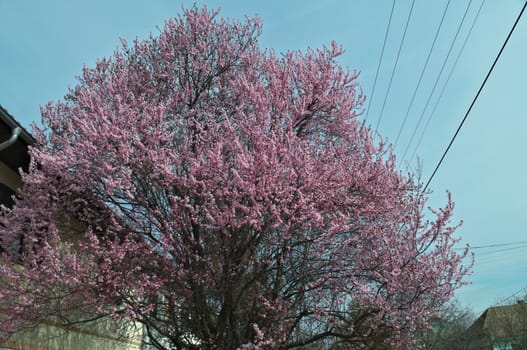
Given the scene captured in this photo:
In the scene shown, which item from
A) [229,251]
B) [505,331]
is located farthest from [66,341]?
[505,331]

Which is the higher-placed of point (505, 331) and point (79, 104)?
point (79, 104)

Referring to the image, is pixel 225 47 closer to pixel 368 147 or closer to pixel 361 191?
pixel 368 147

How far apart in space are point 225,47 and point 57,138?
4.43 metres

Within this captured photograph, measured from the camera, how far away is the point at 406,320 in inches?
332

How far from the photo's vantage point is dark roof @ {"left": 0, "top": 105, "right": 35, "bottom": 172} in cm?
730

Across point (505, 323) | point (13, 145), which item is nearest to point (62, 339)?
point (13, 145)

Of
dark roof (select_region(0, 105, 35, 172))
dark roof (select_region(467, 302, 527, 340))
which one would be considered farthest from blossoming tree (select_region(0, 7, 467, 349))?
dark roof (select_region(467, 302, 527, 340))

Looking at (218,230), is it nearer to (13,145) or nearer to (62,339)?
(13,145)

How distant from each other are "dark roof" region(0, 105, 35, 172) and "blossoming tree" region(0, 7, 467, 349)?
1.27 feet

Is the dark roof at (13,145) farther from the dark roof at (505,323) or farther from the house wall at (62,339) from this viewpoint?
the dark roof at (505,323)

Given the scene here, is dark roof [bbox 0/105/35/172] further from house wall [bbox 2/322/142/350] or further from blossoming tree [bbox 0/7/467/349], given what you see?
house wall [bbox 2/322/142/350]

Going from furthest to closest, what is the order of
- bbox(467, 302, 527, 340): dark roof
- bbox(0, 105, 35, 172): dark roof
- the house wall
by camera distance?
bbox(467, 302, 527, 340): dark roof < the house wall < bbox(0, 105, 35, 172): dark roof

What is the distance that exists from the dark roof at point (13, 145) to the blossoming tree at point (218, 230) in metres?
0.39

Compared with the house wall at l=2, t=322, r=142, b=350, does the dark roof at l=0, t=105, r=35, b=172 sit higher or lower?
higher
